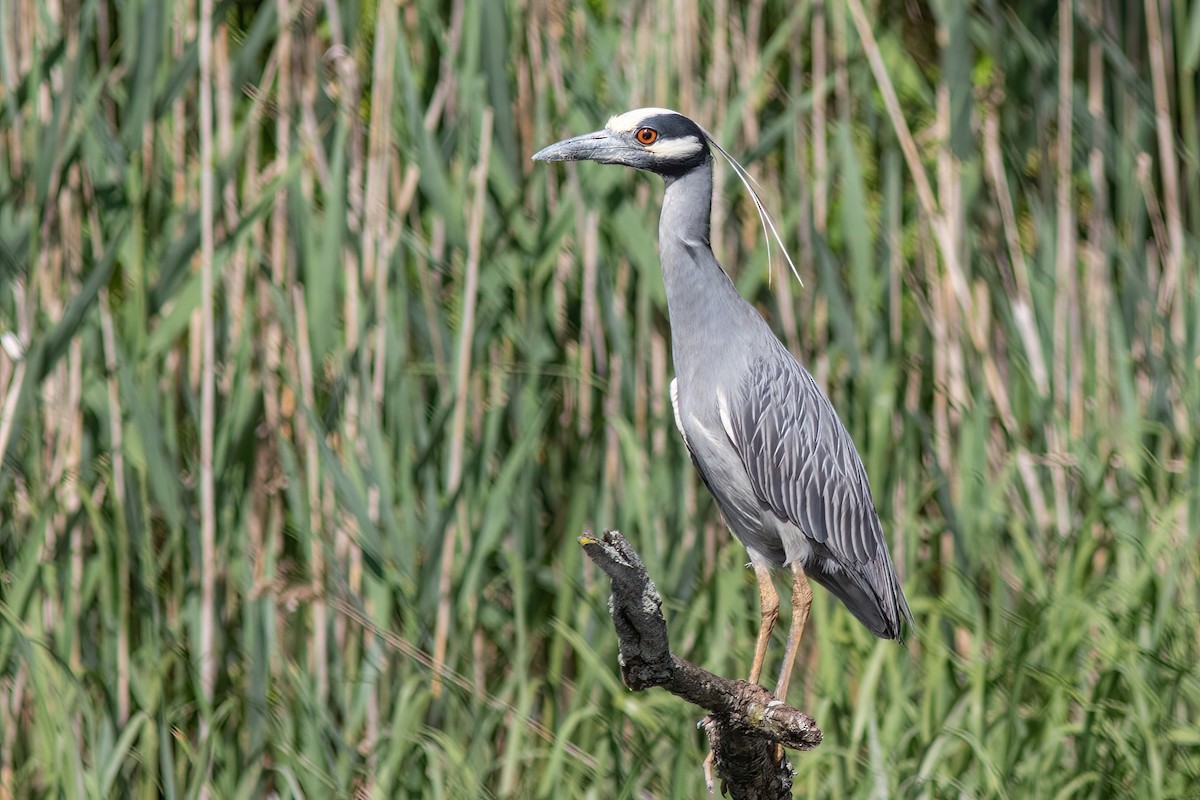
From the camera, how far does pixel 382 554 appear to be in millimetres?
3264

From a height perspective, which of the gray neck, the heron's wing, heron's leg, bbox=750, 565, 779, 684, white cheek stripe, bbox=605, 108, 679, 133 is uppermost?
white cheek stripe, bbox=605, 108, 679, 133

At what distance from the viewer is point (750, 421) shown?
260 centimetres

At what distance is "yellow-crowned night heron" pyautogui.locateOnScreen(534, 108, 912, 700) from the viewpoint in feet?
8.16

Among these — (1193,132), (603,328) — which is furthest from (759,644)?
(1193,132)

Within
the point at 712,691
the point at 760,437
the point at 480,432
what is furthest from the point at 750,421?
the point at 480,432

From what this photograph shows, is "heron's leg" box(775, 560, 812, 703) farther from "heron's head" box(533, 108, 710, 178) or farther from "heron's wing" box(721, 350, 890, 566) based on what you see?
"heron's head" box(533, 108, 710, 178)

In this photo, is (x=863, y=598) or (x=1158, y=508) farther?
(x=1158, y=508)

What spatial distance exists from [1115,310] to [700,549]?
1462mm

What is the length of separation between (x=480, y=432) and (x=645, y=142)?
1.30m

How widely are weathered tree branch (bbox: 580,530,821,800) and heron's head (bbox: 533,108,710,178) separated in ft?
2.41

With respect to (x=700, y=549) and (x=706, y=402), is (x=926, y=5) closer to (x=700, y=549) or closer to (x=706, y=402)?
(x=700, y=549)

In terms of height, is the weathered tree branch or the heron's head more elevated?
the heron's head

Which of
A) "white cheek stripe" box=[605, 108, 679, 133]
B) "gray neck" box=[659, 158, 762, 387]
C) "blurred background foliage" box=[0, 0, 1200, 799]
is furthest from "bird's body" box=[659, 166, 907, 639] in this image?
"blurred background foliage" box=[0, 0, 1200, 799]

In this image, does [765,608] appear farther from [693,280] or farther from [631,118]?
[631,118]
